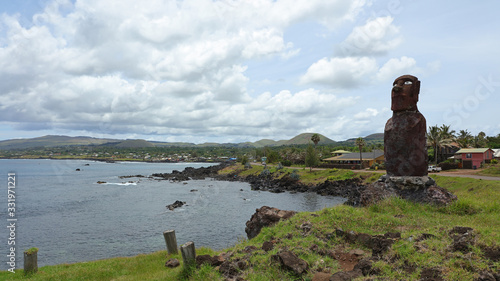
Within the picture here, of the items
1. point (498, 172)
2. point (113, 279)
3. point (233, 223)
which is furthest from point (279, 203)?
point (113, 279)

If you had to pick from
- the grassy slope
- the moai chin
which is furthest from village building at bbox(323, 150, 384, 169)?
the grassy slope

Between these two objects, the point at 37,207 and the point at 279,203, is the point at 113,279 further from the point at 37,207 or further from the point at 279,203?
the point at 37,207

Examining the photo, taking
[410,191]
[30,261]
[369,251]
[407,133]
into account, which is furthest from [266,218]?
[30,261]

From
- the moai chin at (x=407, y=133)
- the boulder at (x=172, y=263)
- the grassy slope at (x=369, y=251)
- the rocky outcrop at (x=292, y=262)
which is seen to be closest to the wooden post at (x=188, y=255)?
the grassy slope at (x=369, y=251)

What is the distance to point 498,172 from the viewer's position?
41.0 metres

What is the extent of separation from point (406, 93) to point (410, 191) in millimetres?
4445

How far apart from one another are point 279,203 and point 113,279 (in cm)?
3375

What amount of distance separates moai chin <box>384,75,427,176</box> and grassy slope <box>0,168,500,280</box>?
75.1 inches

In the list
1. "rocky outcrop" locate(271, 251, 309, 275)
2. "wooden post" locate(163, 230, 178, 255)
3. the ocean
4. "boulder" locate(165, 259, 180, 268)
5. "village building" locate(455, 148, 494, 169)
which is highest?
"village building" locate(455, 148, 494, 169)

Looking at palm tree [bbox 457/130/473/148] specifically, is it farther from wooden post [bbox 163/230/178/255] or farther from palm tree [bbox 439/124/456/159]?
wooden post [bbox 163/230/178/255]

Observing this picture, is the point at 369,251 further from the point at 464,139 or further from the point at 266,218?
the point at 464,139

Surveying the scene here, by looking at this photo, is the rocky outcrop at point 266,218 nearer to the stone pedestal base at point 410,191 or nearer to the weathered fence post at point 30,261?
the stone pedestal base at point 410,191

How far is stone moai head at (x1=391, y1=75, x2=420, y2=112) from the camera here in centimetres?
1383

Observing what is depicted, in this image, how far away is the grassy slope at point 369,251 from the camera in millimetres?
6926
